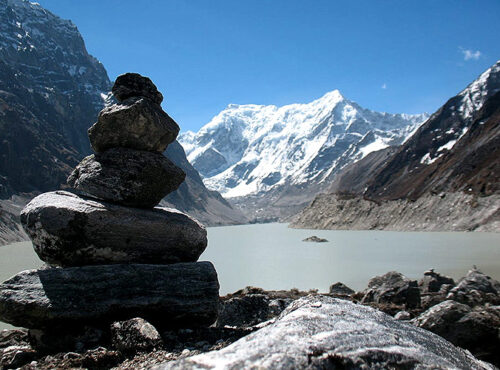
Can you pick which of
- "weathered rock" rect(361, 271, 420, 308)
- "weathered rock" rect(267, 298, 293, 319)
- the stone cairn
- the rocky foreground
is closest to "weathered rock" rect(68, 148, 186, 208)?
Result: the stone cairn

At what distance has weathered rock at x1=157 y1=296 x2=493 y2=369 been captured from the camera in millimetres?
4680

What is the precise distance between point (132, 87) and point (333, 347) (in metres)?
9.58

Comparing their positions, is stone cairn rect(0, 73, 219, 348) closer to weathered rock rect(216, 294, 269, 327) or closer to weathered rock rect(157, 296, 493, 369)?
weathered rock rect(216, 294, 269, 327)

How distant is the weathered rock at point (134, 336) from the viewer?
7.92 m

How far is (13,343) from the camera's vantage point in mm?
10648

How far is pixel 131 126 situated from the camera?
11.6 m

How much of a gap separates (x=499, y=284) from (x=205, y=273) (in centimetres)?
2148

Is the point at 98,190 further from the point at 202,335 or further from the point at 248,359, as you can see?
the point at 248,359

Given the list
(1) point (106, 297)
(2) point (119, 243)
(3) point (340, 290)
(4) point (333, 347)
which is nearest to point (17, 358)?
(1) point (106, 297)

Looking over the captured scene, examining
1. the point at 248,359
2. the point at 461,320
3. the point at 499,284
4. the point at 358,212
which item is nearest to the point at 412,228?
the point at 358,212

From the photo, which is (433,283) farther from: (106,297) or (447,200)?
(447,200)

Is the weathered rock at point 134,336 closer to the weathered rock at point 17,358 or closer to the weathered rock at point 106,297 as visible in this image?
the weathered rock at point 106,297

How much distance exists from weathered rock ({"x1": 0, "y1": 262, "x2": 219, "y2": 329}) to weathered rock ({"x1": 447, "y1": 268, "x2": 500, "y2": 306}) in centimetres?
1499

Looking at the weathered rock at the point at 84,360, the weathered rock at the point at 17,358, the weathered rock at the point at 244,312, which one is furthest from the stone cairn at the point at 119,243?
the weathered rock at the point at 244,312
